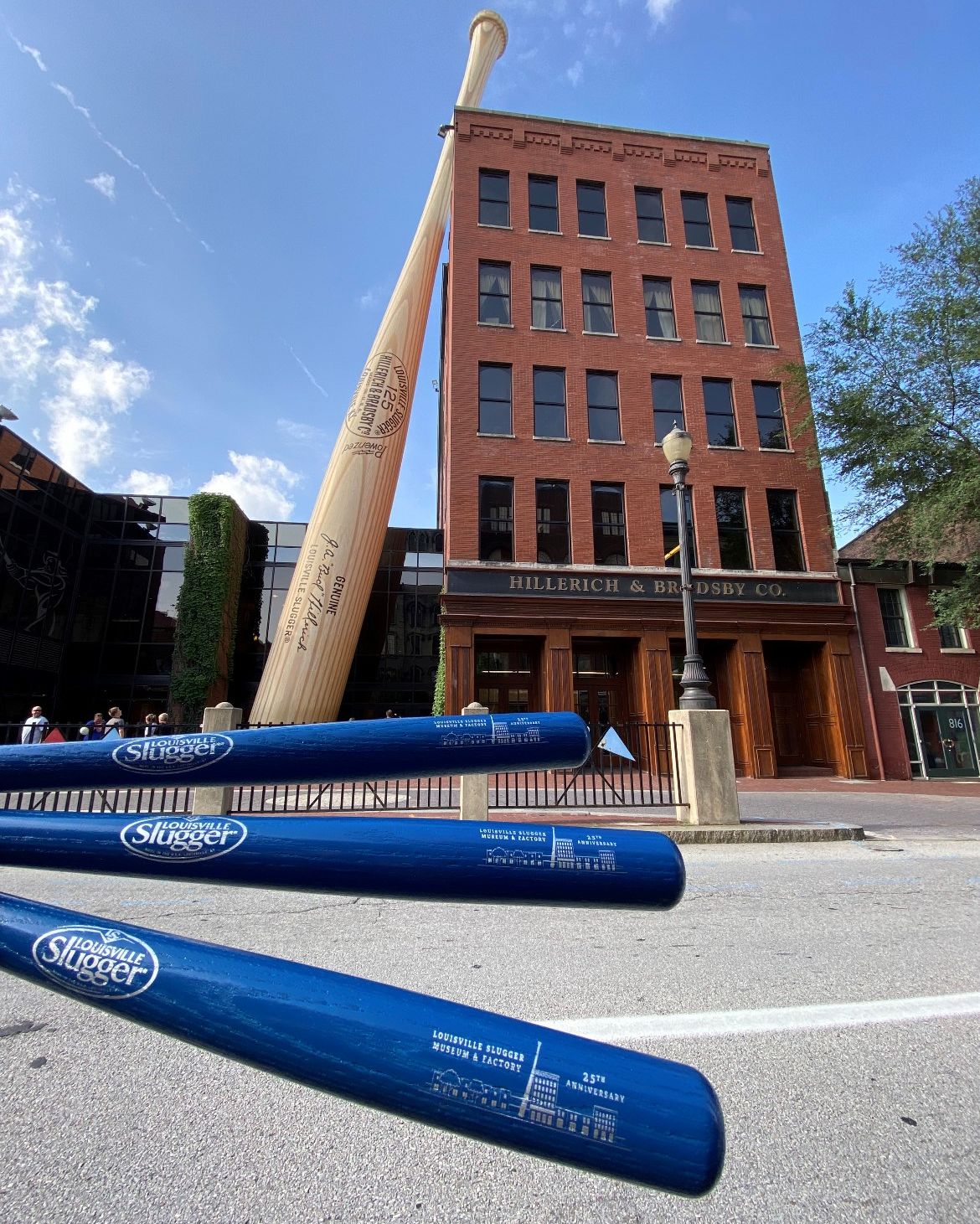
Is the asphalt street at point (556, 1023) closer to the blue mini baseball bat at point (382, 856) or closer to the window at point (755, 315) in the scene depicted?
the blue mini baseball bat at point (382, 856)

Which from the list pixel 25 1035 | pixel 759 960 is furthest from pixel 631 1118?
pixel 759 960

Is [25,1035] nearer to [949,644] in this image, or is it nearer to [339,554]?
[339,554]

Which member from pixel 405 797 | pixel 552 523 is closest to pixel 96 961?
pixel 405 797

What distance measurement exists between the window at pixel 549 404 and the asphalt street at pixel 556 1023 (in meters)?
17.2

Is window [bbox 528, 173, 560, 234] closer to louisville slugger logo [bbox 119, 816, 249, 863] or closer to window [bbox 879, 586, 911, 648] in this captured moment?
window [bbox 879, 586, 911, 648]

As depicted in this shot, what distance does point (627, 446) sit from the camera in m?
19.9

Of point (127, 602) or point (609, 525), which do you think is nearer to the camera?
point (609, 525)

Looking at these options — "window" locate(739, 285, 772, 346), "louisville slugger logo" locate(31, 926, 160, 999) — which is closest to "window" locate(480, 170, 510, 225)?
"window" locate(739, 285, 772, 346)

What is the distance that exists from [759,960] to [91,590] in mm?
24683

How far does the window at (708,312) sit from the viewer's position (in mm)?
21547

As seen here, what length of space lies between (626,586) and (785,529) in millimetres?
5949

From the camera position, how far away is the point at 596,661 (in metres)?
19.2

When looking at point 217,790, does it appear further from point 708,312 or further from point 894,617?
point 708,312

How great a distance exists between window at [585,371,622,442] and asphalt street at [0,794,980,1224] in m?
17.4
